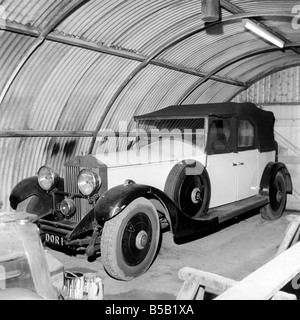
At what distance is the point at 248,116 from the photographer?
6.13 meters

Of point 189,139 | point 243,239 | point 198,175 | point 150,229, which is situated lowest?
point 243,239

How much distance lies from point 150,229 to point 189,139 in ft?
5.87

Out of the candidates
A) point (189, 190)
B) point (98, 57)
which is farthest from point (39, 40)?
point (189, 190)

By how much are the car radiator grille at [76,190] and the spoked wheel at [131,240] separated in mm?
607

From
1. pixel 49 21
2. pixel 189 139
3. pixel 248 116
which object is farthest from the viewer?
pixel 248 116

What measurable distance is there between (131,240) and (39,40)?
9.74ft

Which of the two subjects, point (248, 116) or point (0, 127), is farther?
point (248, 116)

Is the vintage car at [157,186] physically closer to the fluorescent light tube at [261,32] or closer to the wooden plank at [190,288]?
the fluorescent light tube at [261,32]

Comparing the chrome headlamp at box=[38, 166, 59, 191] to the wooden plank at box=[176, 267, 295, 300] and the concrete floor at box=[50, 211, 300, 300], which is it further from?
the wooden plank at box=[176, 267, 295, 300]

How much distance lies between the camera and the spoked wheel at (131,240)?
12.4 ft

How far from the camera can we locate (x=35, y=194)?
481 cm
